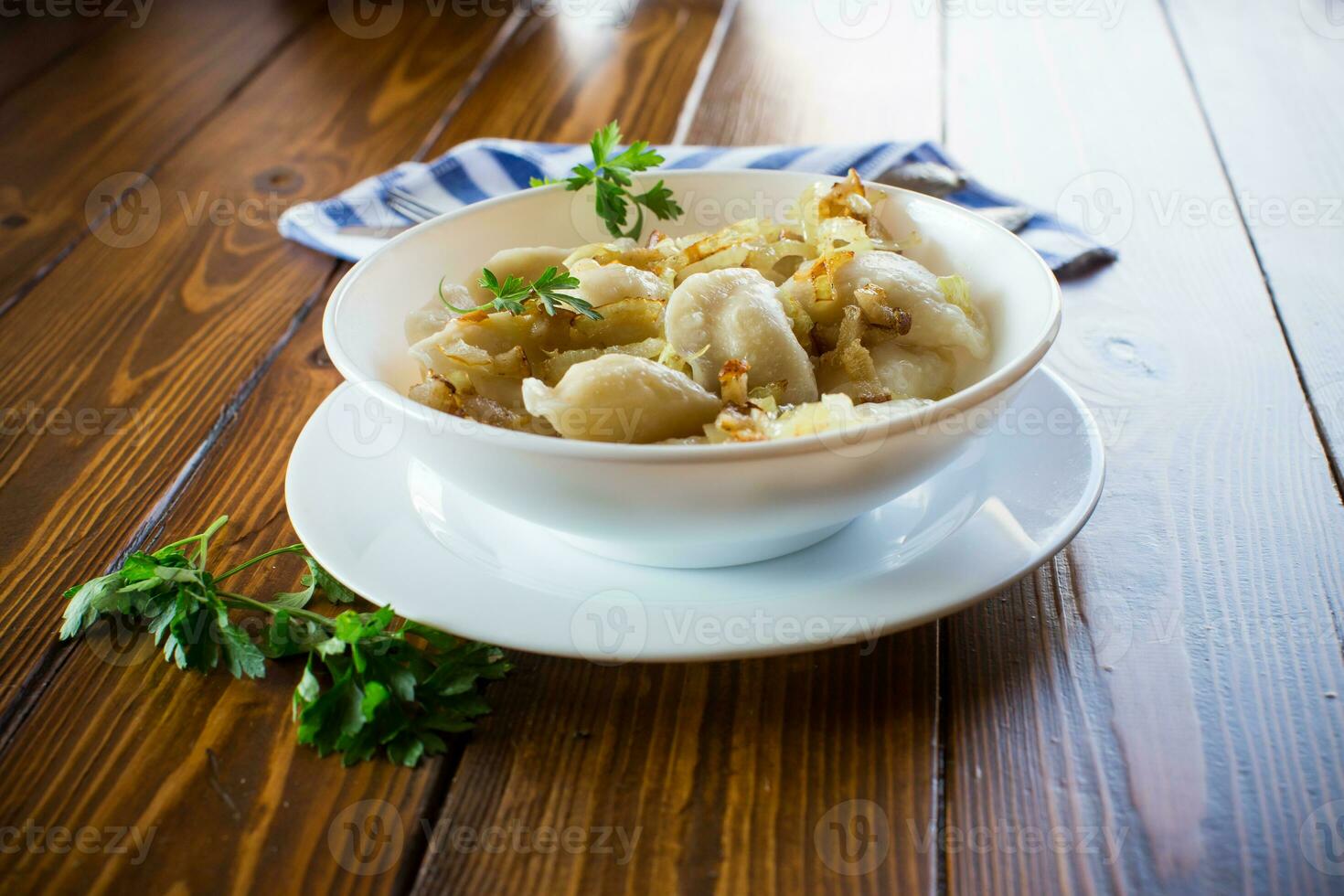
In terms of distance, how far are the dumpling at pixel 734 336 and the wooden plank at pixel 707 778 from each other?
24 centimetres

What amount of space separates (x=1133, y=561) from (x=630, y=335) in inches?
20.2

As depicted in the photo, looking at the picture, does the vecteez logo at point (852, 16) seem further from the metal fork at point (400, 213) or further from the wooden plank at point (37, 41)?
the wooden plank at point (37, 41)

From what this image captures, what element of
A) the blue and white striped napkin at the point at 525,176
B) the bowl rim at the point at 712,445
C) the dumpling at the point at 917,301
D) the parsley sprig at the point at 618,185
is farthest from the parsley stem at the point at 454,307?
the blue and white striped napkin at the point at 525,176

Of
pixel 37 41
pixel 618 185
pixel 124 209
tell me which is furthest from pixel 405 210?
pixel 37 41

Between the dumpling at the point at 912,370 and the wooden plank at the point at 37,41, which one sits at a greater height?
the dumpling at the point at 912,370

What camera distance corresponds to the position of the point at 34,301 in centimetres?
173

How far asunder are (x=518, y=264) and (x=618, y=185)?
0.19 m

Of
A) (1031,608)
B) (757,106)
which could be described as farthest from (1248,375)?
(757,106)

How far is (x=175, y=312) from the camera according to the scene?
1706mm

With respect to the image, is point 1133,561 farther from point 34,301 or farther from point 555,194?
point 34,301

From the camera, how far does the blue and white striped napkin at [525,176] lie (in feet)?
6.02

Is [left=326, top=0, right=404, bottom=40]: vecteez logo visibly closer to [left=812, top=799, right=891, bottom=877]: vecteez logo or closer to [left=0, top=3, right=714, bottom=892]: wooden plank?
[left=0, top=3, right=714, bottom=892]: wooden plank

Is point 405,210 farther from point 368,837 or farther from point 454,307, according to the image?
point 368,837

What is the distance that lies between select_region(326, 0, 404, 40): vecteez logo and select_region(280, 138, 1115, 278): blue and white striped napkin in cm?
96
